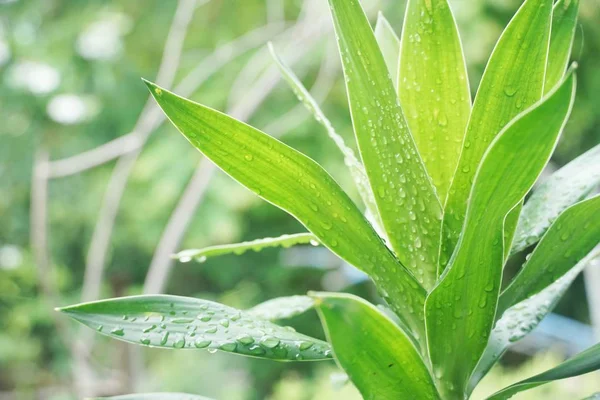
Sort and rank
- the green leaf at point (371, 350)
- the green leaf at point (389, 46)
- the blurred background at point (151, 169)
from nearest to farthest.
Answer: the green leaf at point (371, 350)
the green leaf at point (389, 46)
the blurred background at point (151, 169)

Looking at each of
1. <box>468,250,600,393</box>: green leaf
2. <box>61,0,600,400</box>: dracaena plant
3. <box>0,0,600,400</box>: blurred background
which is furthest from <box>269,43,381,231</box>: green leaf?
<box>0,0,600,400</box>: blurred background

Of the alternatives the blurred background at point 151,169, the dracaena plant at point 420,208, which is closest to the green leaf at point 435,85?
the dracaena plant at point 420,208

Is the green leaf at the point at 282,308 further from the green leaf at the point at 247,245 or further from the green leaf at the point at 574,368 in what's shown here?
the green leaf at the point at 574,368

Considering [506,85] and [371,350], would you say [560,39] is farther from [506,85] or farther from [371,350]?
[371,350]

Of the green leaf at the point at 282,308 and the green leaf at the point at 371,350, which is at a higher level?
the green leaf at the point at 282,308

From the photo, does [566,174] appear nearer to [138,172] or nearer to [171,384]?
[171,384]

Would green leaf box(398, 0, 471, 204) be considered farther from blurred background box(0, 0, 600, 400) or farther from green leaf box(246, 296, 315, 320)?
blurred background box(0, 0, 600, 400)


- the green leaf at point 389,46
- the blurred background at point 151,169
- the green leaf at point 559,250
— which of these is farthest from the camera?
the blurred background at point 151,169
